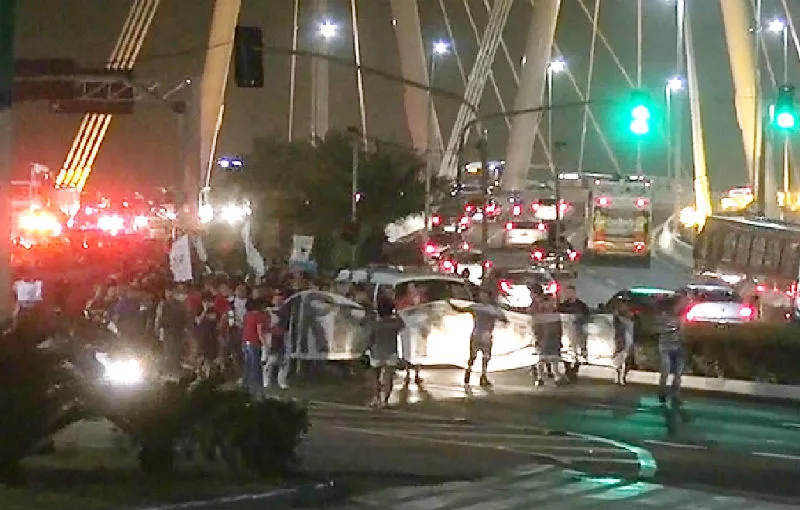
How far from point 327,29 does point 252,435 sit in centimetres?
6302

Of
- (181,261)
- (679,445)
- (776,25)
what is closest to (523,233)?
(776,25)

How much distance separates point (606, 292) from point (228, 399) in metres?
43.5

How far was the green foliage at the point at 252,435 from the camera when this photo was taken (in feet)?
48.0

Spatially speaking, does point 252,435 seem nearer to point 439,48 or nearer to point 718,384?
point 718,384

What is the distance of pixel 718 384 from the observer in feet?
91.8

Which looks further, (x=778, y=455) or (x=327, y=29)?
(x=327, y=29)

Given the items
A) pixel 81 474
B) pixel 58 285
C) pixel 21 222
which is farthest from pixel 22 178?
pixel 81 474

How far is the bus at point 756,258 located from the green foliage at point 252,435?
27.5m

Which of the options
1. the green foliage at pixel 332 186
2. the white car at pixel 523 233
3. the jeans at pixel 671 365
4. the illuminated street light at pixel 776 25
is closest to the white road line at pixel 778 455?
the jeans at pixel 671 365

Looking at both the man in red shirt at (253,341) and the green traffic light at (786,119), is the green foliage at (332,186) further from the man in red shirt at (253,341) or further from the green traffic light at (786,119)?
the man in red shirt at (253,341)

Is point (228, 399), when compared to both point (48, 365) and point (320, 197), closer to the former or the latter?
point (48, 365)

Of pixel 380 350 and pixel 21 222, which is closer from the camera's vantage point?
pixel 380 350

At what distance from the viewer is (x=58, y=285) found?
Result: 3231 cm

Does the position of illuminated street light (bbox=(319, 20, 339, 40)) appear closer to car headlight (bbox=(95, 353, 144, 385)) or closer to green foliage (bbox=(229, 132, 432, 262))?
green foliage (bbox=(229, 132, 432, 262))
